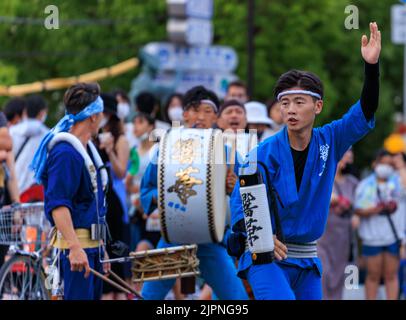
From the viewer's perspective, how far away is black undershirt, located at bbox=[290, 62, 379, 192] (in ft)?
23.9

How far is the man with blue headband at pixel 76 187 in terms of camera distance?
26.5ft

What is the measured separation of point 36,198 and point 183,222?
3653 mm

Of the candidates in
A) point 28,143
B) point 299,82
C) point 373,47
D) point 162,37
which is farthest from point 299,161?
point 162,37

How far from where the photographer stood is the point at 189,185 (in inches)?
339

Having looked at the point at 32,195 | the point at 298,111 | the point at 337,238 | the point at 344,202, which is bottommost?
the point at 337,238

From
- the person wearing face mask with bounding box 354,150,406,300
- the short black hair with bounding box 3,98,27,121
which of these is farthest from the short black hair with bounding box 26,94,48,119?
the person wearing face mask with bounding box 354,150,406,300

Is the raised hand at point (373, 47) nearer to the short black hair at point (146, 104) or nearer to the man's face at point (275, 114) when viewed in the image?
the man's face at point (275, 114)

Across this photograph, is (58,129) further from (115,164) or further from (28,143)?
(28,143)

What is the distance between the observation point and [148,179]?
30.6ft

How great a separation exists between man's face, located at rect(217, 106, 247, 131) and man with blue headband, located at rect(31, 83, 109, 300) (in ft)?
7.50

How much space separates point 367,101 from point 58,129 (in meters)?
2.16

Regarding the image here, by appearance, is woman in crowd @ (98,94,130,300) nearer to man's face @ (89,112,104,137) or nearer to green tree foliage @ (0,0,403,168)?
man's face @ (89,112,104,137)

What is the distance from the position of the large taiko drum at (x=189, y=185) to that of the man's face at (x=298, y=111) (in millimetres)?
1363
